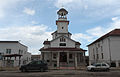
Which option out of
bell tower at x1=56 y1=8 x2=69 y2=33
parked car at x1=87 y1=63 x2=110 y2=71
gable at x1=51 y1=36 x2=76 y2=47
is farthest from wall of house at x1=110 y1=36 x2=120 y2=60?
bell tower at x1=56 y1=8 x2=69 y2=33

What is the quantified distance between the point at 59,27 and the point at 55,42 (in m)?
7.17

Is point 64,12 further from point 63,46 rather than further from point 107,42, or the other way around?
point 107,42

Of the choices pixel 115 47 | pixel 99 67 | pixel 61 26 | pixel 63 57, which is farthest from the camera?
pixel 61 26

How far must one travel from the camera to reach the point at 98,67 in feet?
67.8

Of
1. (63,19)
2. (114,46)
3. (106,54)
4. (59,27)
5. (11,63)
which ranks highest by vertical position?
(63,19)

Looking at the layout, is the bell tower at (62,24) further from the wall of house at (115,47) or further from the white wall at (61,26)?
the wall of house at (115,47)

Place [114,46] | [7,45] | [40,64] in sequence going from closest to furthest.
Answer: [40,64]
[114,46]
[7,45]

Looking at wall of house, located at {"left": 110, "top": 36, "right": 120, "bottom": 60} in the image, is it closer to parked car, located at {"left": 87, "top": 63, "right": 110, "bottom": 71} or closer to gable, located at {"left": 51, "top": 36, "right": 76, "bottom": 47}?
parked car, located at {"left": 87, "top": 63, "right": 110, "bottom": 71}

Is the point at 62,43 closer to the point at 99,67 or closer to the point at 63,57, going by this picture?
the point at 63,57

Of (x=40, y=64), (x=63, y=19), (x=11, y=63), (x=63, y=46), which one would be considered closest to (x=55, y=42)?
(x=63, y=46)

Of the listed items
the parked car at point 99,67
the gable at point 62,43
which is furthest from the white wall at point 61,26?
the parked car at point 99,67

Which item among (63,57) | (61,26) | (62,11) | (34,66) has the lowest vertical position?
(34,66)

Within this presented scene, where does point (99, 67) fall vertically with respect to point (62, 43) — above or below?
below

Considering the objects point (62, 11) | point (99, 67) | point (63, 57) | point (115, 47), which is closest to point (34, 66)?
point (99, 67)
